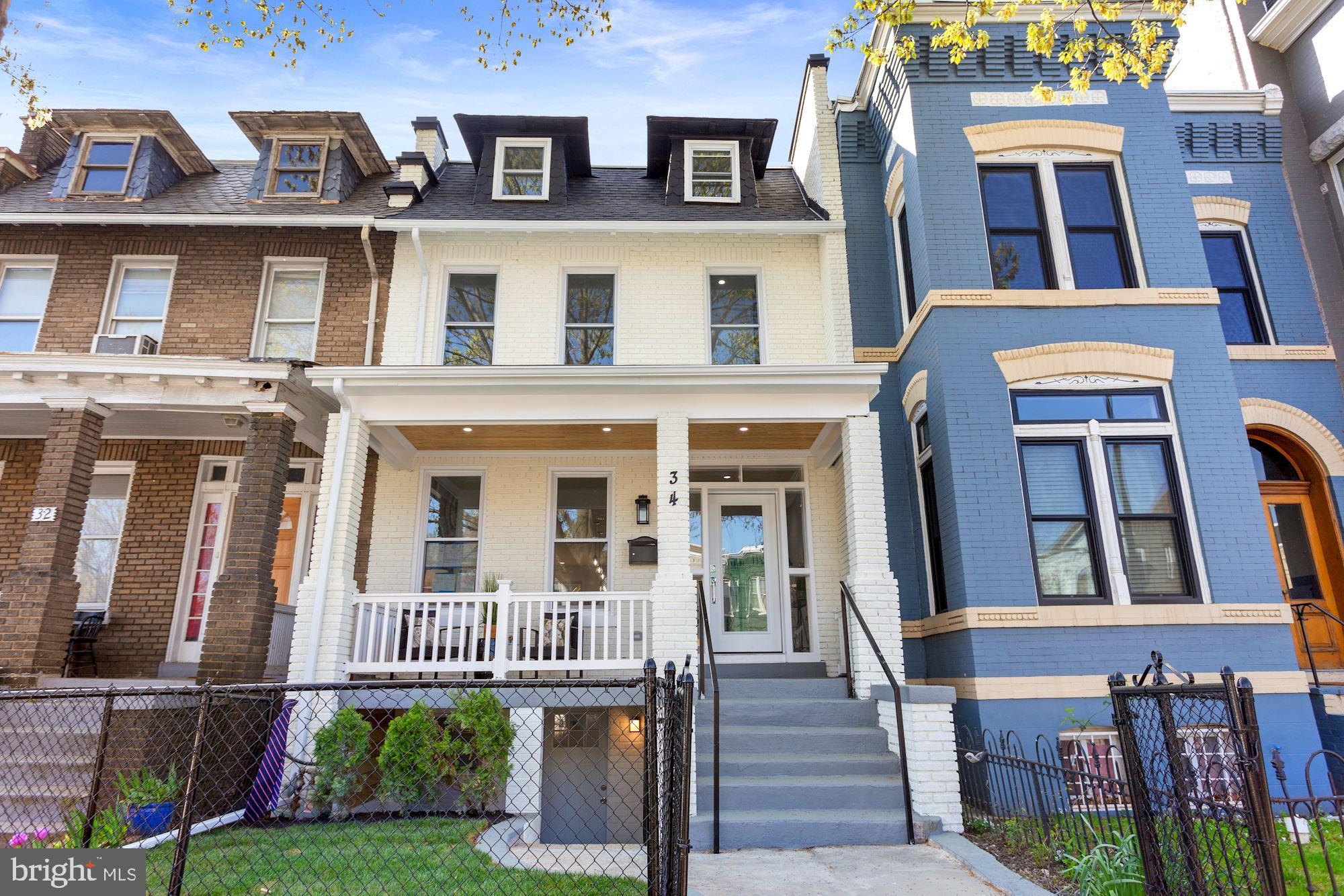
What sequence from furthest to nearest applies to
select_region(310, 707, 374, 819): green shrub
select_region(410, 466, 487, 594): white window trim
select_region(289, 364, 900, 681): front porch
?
select_region(410, 466, 487, 594): white window trim, select_region(289, 364, 900, 681): front porch, select_region(310, 707, 374, 819): green shrub

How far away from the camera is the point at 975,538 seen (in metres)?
8.20

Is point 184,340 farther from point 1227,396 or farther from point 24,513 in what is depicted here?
point 1227,396

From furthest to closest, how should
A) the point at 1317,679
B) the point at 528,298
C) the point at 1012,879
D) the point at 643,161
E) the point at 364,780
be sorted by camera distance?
1. the point at 643,161
2. the point at 528,298
3. the point at 1317,679
4. the point at 364,780
5. the point at 1012,879

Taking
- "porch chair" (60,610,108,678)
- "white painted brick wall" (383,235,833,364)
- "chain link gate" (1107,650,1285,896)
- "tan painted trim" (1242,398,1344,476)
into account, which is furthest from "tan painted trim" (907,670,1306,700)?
"porch chair" (60,610,108,678)

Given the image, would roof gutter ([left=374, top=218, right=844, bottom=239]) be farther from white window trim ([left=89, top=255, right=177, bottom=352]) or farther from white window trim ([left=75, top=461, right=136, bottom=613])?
white window trim ([left=75, top=461, right=136, bottom=613])

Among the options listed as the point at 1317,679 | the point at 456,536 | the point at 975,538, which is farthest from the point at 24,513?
the point at 1317,679

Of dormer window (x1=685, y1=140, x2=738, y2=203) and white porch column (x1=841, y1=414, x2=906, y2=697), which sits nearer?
white porch column (x1=841, y1=414, x2=906, y2=697)

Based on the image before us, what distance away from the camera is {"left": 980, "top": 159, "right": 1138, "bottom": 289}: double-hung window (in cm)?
930

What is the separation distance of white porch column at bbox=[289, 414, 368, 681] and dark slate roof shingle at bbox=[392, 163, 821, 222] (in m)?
3.46

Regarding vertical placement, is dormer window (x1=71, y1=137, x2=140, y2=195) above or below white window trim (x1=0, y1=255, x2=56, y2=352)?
above

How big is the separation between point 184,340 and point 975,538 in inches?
399

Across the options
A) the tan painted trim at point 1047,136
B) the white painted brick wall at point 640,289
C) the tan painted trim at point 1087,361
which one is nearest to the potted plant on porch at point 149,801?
the white painted brick wall at point 640,289

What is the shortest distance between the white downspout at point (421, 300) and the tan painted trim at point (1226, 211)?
10746 mm

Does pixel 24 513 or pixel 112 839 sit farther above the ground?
pixel 24 513
